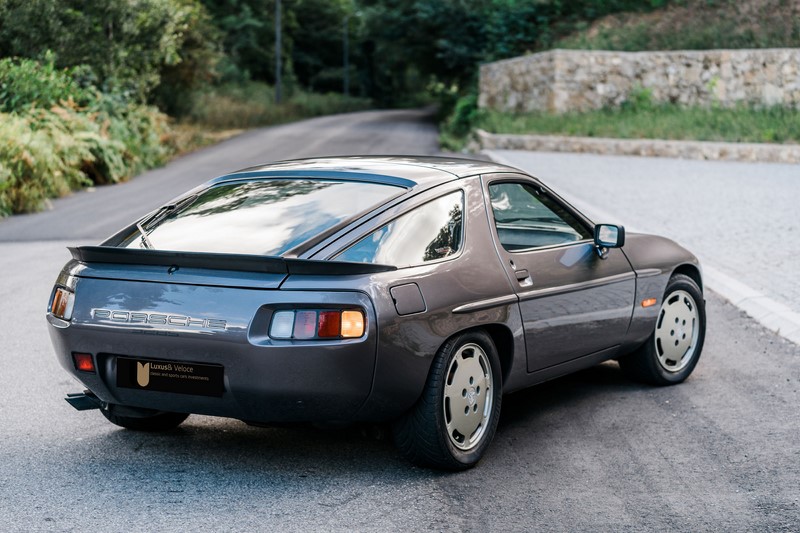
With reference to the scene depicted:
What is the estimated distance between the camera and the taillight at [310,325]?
4.38 m

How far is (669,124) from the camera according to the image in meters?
28.5

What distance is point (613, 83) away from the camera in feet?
109

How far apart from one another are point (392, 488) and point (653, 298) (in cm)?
250

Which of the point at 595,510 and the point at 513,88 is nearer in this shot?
the point at 595,510

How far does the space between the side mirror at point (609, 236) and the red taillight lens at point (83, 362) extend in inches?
111

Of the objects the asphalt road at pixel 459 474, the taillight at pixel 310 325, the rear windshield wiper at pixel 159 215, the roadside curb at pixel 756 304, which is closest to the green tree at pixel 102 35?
the roadside curb at pixel 756 304

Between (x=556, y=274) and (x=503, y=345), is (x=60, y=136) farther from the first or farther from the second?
(x=503, y=345)

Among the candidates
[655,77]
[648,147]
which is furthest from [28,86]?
[655,77]

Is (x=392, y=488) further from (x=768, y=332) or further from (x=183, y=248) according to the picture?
(x=768, y=332)

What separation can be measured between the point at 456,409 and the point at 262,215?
131 centimetres

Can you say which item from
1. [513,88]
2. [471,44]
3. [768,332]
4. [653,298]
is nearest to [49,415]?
[653,298]

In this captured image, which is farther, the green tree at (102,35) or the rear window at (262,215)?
the green tree at (102,35)

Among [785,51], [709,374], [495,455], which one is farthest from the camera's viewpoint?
[785,51]

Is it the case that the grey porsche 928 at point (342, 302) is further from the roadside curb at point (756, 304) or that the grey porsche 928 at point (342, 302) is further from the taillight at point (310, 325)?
the roadside curb at point (756, 304)
